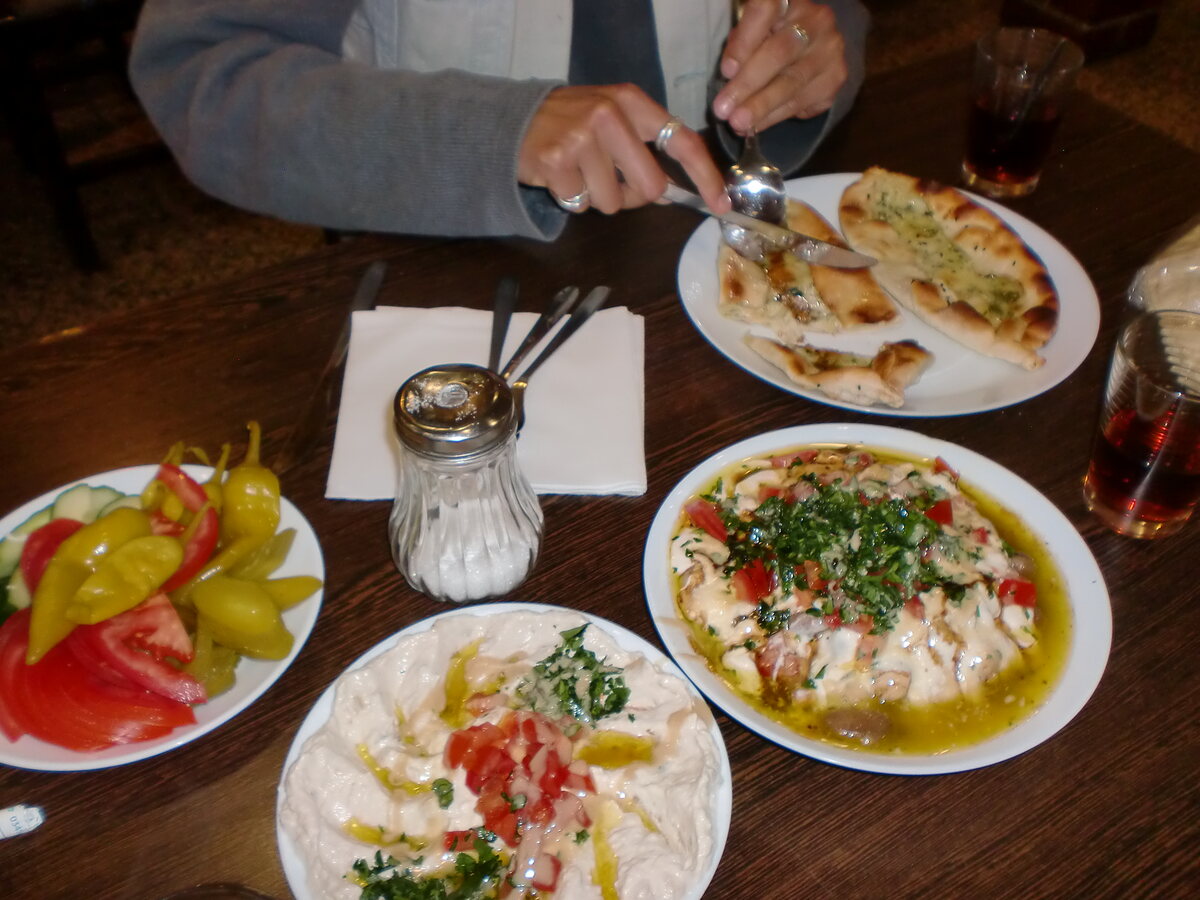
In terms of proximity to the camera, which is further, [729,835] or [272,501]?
[272,501]

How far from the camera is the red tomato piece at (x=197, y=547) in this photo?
3.88ft

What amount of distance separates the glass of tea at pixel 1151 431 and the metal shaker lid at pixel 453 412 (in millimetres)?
851

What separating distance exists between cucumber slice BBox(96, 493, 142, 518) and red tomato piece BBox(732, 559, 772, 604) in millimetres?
794

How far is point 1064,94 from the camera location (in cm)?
194

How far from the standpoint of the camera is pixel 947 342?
5.66 feet

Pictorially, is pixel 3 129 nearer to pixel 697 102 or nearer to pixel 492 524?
pixel 697 102

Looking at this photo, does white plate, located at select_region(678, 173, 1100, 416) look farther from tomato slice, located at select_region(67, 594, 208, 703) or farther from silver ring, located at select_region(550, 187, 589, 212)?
tomato slice, located at select_region(67, 594, 208, 703)

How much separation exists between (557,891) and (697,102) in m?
1.92

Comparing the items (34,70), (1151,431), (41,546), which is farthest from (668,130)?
(34,70)

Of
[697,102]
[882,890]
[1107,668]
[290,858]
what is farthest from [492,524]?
[697,102]

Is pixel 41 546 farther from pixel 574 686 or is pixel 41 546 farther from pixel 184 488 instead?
pixel 574 686

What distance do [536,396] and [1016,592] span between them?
0.77m

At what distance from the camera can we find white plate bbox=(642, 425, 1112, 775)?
3.58ft

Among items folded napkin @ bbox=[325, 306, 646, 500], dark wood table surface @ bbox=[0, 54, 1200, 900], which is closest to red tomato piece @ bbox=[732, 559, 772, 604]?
dark wood table surface @ bbox=[0, 54, 1200, 900]
